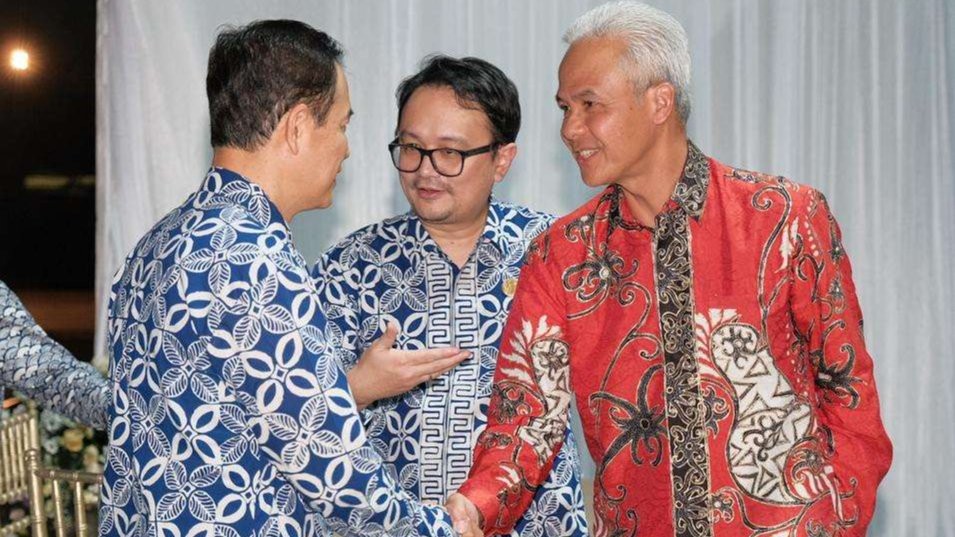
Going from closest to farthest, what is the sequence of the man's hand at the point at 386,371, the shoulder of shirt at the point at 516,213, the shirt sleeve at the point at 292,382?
the shirt sleeve at the point at 292,382 < the man's hand at the point at 386,371 < the shoulder of shirt at the point at 516,213

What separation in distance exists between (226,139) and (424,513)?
2.26 feet

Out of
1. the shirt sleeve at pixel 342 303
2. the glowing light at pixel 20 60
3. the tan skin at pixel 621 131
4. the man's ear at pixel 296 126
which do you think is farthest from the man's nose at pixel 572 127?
the glowing light at pixel 20 60

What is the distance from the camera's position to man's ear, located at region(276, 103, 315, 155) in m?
2.12

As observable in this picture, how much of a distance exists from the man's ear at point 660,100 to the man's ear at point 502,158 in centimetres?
74

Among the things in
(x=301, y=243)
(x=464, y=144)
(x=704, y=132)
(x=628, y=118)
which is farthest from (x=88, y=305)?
(x=628, y=118)

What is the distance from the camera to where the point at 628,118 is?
2453mm

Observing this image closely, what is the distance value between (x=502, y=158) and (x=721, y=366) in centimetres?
105

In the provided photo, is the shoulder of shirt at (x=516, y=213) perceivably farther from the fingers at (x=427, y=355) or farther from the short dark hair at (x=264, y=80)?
the short dark hair at (x=264, y=80)

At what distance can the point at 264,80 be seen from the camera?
212 cm

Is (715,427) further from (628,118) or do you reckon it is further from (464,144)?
(464,144)

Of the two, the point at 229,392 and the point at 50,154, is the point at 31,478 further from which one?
the point at 50,154

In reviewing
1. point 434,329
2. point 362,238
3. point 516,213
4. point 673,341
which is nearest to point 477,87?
point 516,213

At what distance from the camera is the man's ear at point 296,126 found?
83.4 inches

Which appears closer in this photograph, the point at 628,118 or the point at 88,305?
the point at 628,118
